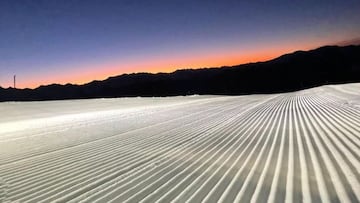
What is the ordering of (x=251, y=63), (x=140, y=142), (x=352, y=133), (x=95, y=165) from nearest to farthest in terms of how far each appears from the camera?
(x=95, y=165)
(x=352, y=133)
(x=140, y=142)
(x=251, y=63)

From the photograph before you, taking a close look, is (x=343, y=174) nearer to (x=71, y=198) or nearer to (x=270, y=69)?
(x=71, y=198)

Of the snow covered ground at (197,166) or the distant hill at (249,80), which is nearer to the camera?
→ the snow covered ground at (197,166)

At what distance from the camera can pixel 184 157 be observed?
7.60 m

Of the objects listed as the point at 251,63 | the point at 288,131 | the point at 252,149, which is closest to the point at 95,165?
the point at 252,149

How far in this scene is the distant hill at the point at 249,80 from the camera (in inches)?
3991

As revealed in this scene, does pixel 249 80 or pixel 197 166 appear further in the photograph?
pixel 249 80

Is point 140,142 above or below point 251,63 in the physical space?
below

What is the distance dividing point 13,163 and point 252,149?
16.2 ft

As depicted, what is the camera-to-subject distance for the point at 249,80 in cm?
11256

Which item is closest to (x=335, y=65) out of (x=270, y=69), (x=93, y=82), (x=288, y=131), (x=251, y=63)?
(x=270, y=69)

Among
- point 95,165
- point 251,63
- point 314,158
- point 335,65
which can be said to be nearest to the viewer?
point 314,158

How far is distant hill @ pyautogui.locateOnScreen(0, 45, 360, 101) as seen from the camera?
333 ft

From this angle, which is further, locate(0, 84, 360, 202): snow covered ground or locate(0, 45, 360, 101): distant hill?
locate(0, 45, 360, 101): distant hill

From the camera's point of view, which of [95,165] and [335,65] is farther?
[335,65]
